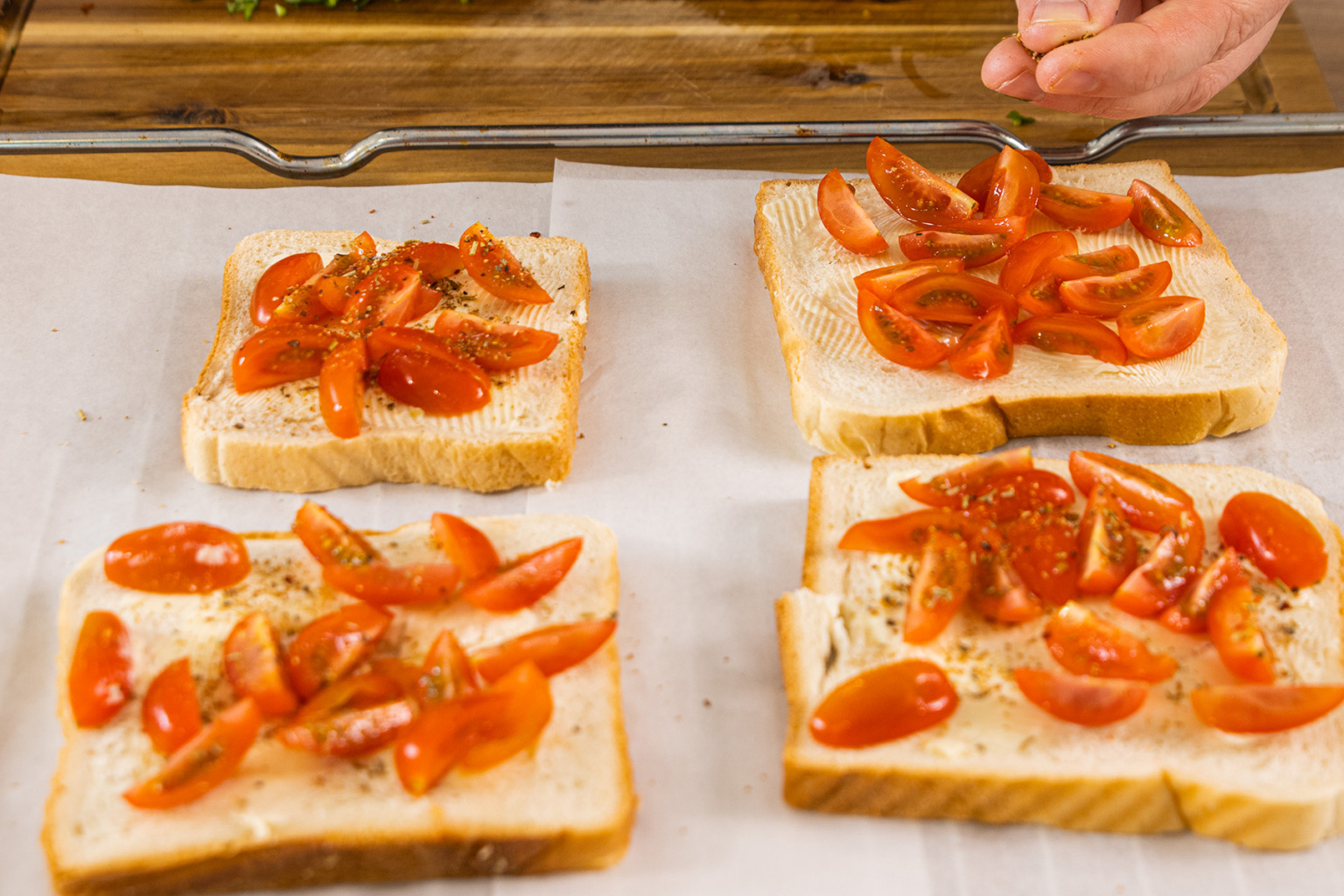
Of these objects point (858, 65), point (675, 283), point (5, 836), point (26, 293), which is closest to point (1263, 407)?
point (675, 283)

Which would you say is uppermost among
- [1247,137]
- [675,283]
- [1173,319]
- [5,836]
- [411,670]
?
[1247,137]

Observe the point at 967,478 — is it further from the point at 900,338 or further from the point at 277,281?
the point at 277,281

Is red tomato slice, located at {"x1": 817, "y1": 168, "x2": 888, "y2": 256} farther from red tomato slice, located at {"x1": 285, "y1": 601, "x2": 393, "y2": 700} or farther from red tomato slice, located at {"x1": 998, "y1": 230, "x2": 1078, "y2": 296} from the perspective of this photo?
red tomato slice, located at {"x1": 285, "y1": 601, "x2": 393, "y2": 700}

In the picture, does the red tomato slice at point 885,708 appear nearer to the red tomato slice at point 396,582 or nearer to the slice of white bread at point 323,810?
the slice of white bread at point 323,810

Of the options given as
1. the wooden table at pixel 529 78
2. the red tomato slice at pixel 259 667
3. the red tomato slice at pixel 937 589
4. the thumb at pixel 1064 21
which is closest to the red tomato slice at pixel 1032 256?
the thumb at pixel 1064 21

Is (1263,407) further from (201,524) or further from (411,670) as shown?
(201,524)

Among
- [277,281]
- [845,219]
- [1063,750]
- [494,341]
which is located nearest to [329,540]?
[494,341]
